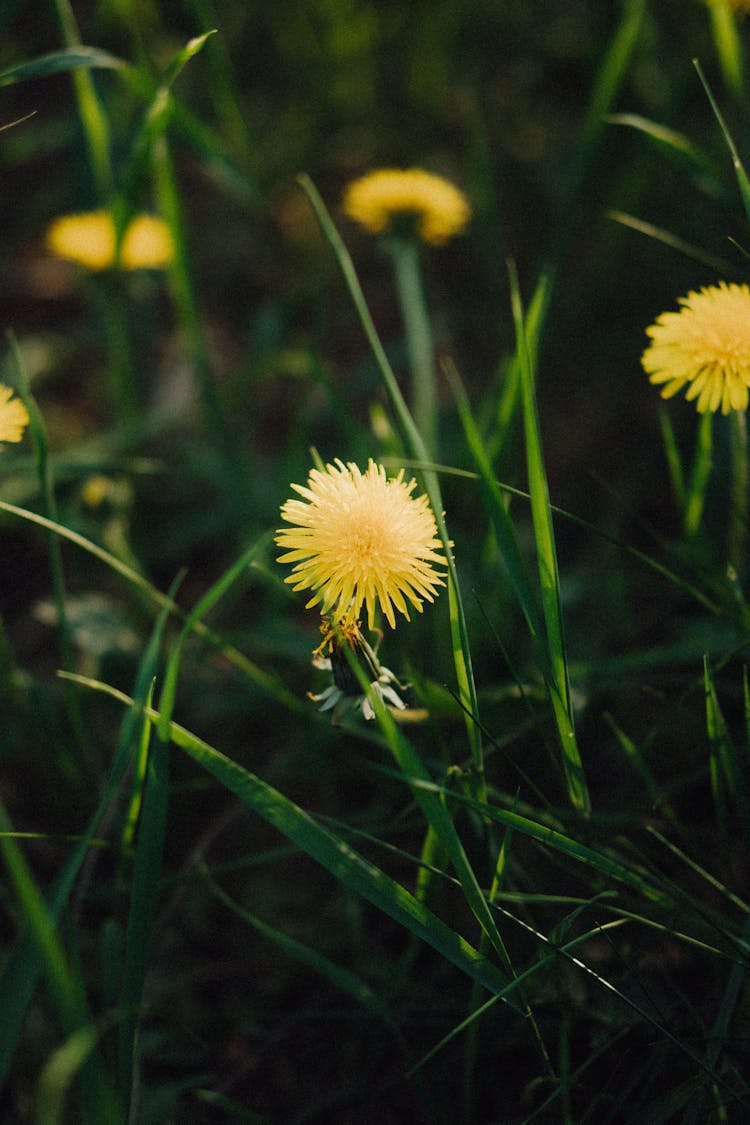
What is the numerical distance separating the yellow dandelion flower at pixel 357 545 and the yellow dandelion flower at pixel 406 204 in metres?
0.57

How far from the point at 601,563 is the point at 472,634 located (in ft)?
0.83

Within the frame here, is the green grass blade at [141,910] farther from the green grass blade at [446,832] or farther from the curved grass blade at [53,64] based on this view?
the curved grass blade at [53,64]

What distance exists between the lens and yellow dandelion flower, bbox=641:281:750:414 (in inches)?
23.1

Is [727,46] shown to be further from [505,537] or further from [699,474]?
[505,537]

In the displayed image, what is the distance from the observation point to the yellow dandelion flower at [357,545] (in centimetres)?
53

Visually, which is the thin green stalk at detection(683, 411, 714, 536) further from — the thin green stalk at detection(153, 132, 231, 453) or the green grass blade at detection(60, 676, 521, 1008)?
the thin green stalk at detection(153, 132, 231, 453)

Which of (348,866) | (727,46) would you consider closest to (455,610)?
(348,866)

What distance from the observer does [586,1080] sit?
2.08 feet

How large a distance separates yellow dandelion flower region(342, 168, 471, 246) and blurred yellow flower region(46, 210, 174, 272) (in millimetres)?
252

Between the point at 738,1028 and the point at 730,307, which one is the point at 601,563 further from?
the point at 738,1028

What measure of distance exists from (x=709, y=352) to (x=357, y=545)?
0.31 m

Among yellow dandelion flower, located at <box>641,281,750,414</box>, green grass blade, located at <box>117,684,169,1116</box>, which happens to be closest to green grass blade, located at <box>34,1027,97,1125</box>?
green grass blade, located at <box>117,684,169,1116</box>

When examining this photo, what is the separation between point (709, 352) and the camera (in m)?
0.59

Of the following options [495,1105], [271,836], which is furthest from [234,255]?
[495,1105]
